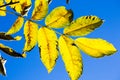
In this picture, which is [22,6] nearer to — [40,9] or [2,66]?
[40,9]

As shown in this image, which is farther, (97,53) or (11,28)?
(11,28)

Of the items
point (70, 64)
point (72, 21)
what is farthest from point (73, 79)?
point (72, 21)

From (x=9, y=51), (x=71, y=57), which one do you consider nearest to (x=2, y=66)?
(x=9, y=51)

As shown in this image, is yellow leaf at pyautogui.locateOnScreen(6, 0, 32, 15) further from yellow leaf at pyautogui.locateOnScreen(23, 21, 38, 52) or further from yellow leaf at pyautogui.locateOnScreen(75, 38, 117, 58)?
yellow leaf at pyautogui.locateOnScreen(75, 38, 117, 58)

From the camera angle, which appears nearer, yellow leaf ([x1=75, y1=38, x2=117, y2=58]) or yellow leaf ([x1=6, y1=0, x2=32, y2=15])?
yellow leaf ([x1=75, y1=38, x2=117, y2=58])

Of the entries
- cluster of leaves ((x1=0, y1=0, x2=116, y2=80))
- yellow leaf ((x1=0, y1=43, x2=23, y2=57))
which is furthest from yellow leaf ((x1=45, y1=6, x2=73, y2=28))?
yellow leaf ((x1=0, y1=43, x2=23, y2=57))

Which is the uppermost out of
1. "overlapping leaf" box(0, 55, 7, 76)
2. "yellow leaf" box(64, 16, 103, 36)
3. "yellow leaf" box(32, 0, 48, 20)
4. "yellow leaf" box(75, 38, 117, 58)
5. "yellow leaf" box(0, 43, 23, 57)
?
"yellow leaf" box(32, 0, 48, 20)

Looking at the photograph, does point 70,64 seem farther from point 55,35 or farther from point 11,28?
point 11,28
